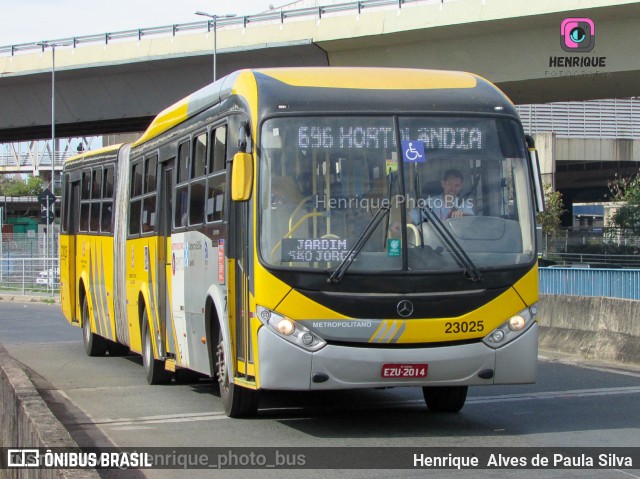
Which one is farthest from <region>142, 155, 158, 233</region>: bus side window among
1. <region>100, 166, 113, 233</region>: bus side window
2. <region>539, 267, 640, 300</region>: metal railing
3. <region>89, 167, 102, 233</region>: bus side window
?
<region>539, 267, 640, 300</region>: metal railing

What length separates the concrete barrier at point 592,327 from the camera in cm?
1534

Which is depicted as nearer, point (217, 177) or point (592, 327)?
point (217, 177)

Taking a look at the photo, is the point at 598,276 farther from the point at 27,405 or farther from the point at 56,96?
the point at 56,96

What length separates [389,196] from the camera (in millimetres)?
9375

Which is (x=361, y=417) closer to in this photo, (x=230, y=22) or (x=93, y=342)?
(x=93, y=342)

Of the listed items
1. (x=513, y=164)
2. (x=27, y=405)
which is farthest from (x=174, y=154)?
(x=27, y=405)

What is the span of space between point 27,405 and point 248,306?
224 cm

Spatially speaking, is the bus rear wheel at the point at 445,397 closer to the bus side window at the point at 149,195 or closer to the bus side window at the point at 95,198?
the bus side window at the point at 149,195

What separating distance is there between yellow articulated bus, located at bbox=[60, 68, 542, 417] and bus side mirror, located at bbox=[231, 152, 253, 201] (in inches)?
0.4

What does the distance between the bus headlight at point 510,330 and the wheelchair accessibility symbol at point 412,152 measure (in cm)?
150

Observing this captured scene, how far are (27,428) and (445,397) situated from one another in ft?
16.1

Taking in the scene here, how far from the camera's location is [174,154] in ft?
41.1

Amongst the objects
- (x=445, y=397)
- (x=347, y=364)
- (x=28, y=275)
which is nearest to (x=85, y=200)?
(x=445, y=397)

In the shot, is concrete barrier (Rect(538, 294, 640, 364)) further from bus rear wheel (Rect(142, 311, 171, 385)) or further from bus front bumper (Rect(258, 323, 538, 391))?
bus front bumper (Rect(258, 323, 538, 391))
